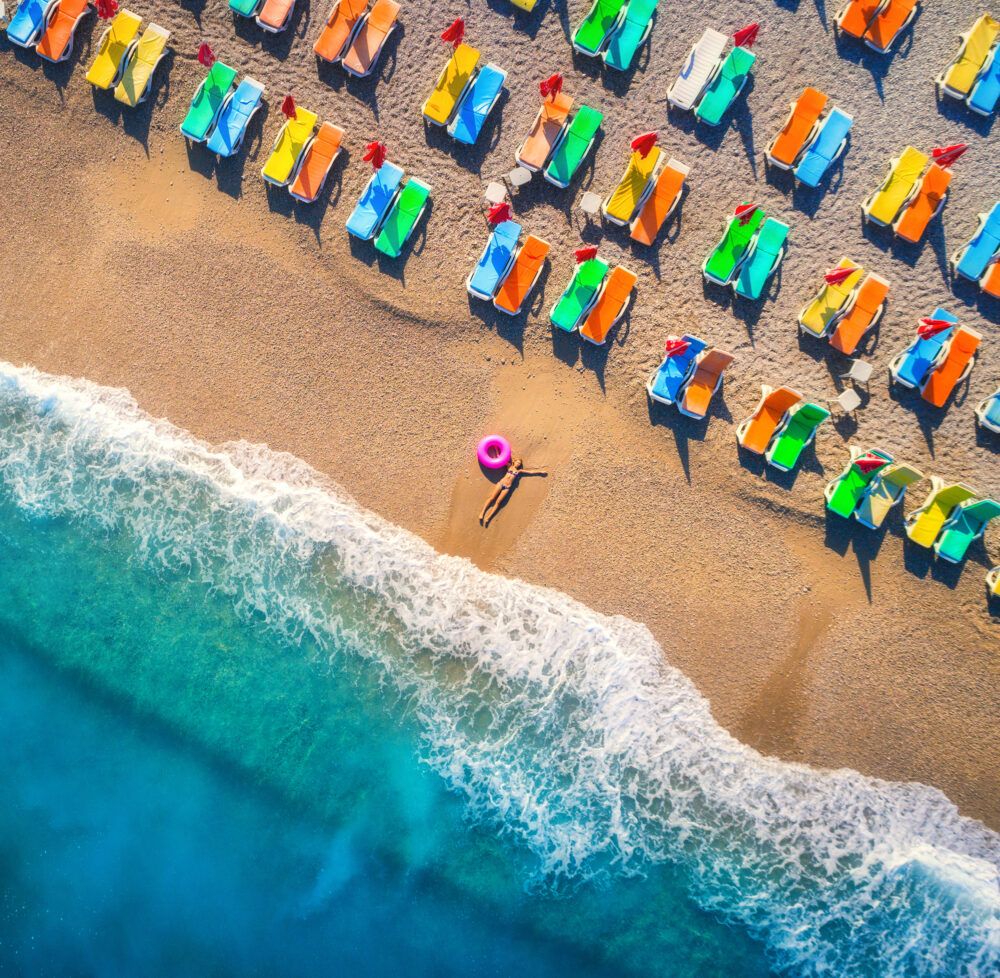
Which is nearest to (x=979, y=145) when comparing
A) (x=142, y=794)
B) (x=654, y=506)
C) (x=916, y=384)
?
(x=916, y=384)

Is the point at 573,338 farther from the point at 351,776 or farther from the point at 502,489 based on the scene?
the point at 351,776

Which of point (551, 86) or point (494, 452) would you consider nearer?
point (551, 86)

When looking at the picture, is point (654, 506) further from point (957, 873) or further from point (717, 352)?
point (957, 873)

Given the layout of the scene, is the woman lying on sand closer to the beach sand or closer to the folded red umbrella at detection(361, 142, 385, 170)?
the beach sand

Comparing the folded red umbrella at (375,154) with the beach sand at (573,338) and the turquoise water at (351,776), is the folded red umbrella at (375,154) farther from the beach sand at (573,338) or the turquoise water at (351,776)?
the turquoise water at (351,776)

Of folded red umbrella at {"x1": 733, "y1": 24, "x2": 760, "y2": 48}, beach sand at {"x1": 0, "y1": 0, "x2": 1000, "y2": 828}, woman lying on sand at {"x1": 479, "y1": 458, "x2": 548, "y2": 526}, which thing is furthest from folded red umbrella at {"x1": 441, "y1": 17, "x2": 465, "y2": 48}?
woman lying on sand at {"x1": 479, "y1": 458, "x2": 548, "y2": 526}

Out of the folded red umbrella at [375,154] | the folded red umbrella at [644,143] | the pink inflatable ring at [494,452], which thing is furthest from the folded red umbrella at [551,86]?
the pink inflatable ring at [494,452]

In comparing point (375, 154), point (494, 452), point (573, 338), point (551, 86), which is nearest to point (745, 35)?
point (551, 86)
